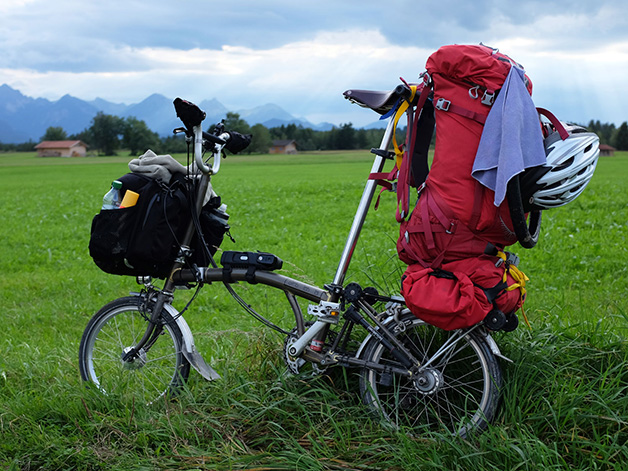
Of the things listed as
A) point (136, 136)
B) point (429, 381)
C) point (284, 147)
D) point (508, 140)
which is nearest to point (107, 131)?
point (136, 136)

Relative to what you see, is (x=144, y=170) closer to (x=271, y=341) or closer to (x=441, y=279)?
(x=271, y=341)

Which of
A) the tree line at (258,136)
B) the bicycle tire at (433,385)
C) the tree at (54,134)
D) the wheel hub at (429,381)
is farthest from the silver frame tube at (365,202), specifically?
the tree at (54,134)

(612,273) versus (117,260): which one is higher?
(117,260)

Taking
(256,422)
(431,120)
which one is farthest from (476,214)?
(256,422)

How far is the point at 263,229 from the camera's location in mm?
12266

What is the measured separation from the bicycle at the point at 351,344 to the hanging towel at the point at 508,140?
0.60 metres

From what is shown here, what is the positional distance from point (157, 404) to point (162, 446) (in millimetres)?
404

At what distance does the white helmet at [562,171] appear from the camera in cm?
280

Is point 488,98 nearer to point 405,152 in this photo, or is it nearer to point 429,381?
point 405,152

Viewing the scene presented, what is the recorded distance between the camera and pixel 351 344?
12.1ft

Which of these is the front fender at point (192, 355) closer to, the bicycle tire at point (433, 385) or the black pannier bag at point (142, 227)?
the black pannier bag at point (142, 227)

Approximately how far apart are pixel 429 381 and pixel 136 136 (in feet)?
338

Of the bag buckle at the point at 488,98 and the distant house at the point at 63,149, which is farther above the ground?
the bag buckle at the point at 488,98

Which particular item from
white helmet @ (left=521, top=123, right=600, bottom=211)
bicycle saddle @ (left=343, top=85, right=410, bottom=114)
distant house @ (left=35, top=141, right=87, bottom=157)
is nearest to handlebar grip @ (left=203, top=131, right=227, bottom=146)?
bicycle saddle @ (left=343, top=85, right=410, bottom=114)
